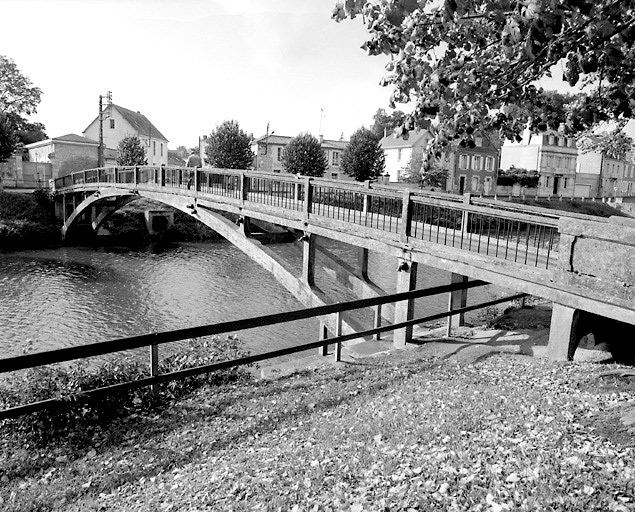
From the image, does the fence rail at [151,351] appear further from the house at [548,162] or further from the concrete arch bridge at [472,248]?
the house at [548,162]

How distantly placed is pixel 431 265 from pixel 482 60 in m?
4.84

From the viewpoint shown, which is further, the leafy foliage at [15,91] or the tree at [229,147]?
the leafy foliage at [15,91]

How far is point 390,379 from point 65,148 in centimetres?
5615

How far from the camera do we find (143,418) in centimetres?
689

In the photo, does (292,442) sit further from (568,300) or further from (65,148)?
(65,148)

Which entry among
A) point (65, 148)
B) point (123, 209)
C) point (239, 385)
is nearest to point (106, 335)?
point (239, 385)

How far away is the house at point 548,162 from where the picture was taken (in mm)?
71000

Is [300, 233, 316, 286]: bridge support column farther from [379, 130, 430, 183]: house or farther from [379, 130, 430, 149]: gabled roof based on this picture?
[379, 130, 430, 183]: house

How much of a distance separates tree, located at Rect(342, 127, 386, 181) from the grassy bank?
27.8 meters

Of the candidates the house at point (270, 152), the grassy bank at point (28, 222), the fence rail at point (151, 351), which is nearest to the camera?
the fence rail at point (151, 351)

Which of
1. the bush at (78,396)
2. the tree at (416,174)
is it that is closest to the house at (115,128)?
the tree at (416,174)

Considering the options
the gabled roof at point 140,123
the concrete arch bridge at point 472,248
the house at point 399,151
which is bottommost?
the concrete arch bridge at point 472,248

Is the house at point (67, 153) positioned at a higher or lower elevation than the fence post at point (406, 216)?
higher

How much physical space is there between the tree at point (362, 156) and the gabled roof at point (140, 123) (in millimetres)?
28931
